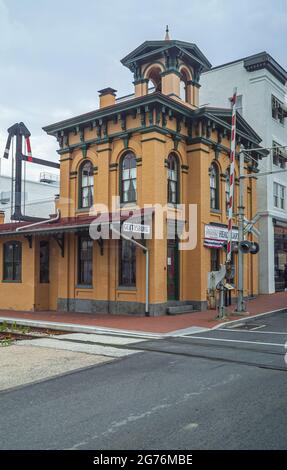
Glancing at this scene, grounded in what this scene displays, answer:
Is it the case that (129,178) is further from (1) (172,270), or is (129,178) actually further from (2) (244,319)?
(2) (244,319)

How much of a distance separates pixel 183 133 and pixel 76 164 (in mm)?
4822

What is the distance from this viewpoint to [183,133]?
18.8m

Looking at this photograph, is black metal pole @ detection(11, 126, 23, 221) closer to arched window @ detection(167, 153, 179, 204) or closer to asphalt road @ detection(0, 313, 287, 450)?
arched window @ detection(167, 153, 179, 204)

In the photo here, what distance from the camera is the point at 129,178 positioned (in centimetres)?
1838

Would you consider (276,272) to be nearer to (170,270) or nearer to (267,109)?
(267,109)

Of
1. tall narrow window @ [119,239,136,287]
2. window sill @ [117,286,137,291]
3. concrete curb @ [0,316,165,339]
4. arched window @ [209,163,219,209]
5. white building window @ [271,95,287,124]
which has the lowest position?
concrete curb @ [0,316,165,339]

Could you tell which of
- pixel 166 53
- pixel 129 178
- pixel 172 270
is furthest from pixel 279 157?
pixel 172 270

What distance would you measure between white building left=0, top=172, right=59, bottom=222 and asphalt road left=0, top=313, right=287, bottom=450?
25409 mm

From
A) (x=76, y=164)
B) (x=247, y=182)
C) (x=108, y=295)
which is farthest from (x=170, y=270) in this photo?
(x=247, y=182)

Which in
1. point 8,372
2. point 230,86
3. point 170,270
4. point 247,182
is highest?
point 230,86

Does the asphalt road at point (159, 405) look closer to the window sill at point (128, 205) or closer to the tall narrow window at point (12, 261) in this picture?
the window sill at point (128, 205)

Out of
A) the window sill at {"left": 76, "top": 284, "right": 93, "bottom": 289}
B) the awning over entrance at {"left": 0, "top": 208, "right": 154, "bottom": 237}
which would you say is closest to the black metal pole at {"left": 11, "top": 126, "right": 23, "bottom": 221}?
the awning over entrance at {"left": 0, "top": 208, "right": 154, "bottom": 237}

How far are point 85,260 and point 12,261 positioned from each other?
3814mm

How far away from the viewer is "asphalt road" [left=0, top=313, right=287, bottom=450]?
4.88 metres
